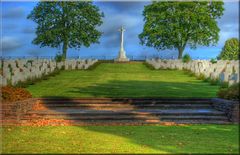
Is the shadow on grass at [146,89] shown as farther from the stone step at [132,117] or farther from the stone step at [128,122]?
the stone step at [128,122]

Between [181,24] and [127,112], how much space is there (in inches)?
1417

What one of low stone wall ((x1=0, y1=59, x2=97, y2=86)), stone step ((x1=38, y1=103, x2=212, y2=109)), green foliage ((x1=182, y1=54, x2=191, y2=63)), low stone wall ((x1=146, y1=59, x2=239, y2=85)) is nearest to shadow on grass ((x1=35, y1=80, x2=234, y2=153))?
stone step ((x1=38, y1=103, x2=212, y2=109))

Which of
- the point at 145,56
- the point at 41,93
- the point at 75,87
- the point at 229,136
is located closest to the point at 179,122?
the point at 229,136

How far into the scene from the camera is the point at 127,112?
16.5 meters

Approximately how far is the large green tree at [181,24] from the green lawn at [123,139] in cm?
3520

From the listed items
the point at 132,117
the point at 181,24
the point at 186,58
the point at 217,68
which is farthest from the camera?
the point at 181,24

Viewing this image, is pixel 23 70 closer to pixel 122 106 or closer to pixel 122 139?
pixel 122 106

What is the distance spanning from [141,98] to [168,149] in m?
8.67

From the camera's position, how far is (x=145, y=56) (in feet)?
197

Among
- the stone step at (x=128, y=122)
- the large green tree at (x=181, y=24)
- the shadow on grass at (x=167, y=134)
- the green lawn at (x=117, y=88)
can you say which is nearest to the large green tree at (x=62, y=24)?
the large green tree at (x=181, y=24)

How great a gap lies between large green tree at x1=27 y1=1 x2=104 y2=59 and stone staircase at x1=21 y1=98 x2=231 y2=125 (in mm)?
29783

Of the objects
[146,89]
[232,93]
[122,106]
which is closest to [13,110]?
[122,106]

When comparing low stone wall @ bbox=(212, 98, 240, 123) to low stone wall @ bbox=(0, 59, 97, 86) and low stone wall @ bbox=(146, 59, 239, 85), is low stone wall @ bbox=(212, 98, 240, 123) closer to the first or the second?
low stone wall @ bbox=(146, 59, 239, 85)

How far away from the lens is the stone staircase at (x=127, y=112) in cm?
1580
